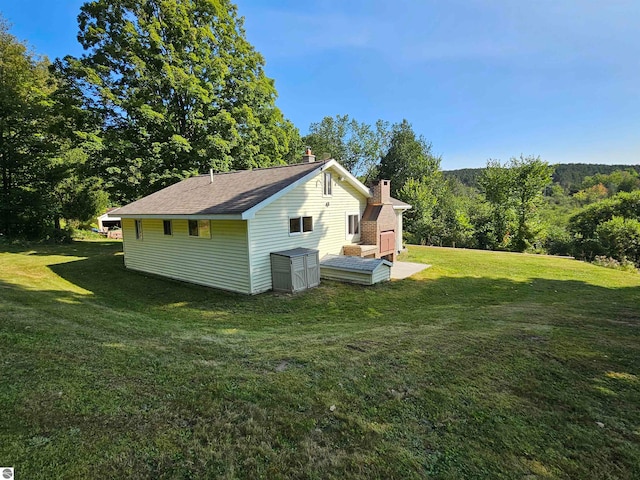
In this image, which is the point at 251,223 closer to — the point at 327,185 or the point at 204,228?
the point at 204,228

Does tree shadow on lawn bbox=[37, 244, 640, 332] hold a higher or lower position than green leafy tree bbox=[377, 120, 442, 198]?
lower

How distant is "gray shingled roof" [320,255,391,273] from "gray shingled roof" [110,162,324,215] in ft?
11.9

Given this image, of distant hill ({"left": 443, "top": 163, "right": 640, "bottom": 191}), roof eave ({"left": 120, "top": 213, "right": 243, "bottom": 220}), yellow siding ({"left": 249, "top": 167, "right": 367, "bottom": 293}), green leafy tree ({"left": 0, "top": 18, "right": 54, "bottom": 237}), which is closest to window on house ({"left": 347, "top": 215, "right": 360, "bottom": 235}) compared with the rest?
yellow siding ({"left": 249, "top": 167, "right": 367, "bottom": 293})

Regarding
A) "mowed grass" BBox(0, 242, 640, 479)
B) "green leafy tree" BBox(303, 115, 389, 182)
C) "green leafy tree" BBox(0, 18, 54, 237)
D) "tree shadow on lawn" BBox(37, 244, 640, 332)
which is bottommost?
"tree shadow on lawn" BBox(37, 244, 640, 332)

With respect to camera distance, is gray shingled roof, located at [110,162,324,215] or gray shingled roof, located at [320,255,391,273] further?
gray shingled roof, located at [320,255,391,273]

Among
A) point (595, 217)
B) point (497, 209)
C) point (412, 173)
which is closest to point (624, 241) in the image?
point (595, 217)

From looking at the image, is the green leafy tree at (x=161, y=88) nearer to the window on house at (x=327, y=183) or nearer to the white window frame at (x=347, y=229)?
the window on house at (x=327, y=183)

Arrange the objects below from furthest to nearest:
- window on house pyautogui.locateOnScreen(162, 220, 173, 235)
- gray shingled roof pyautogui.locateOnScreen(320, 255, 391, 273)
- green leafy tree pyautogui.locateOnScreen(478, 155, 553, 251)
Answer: green leafy tree pyautogui.locateOnScreen(478, 155, 553, 251)
window on house pyautogui.locateOnScreen(162, 220, 173, 235)
gray shingled roof pyautogui.locateOnScreen(320, 255, 391, 273)

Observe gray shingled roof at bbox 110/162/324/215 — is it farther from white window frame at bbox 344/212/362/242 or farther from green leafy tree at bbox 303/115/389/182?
green leafy tree at bbox 303/115/389/182

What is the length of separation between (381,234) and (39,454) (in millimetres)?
14838

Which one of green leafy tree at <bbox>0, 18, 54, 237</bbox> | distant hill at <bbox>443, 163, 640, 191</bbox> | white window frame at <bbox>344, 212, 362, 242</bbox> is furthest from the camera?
distant hill at <bbox>443, 163, 640, 191</bbox>

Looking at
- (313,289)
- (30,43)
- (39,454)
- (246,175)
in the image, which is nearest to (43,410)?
(39,454)

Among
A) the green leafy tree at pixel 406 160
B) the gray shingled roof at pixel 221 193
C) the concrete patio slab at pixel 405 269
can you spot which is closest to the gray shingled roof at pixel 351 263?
the concrete patio slab at pixel 405 269

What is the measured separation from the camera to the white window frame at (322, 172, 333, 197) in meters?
14.1
